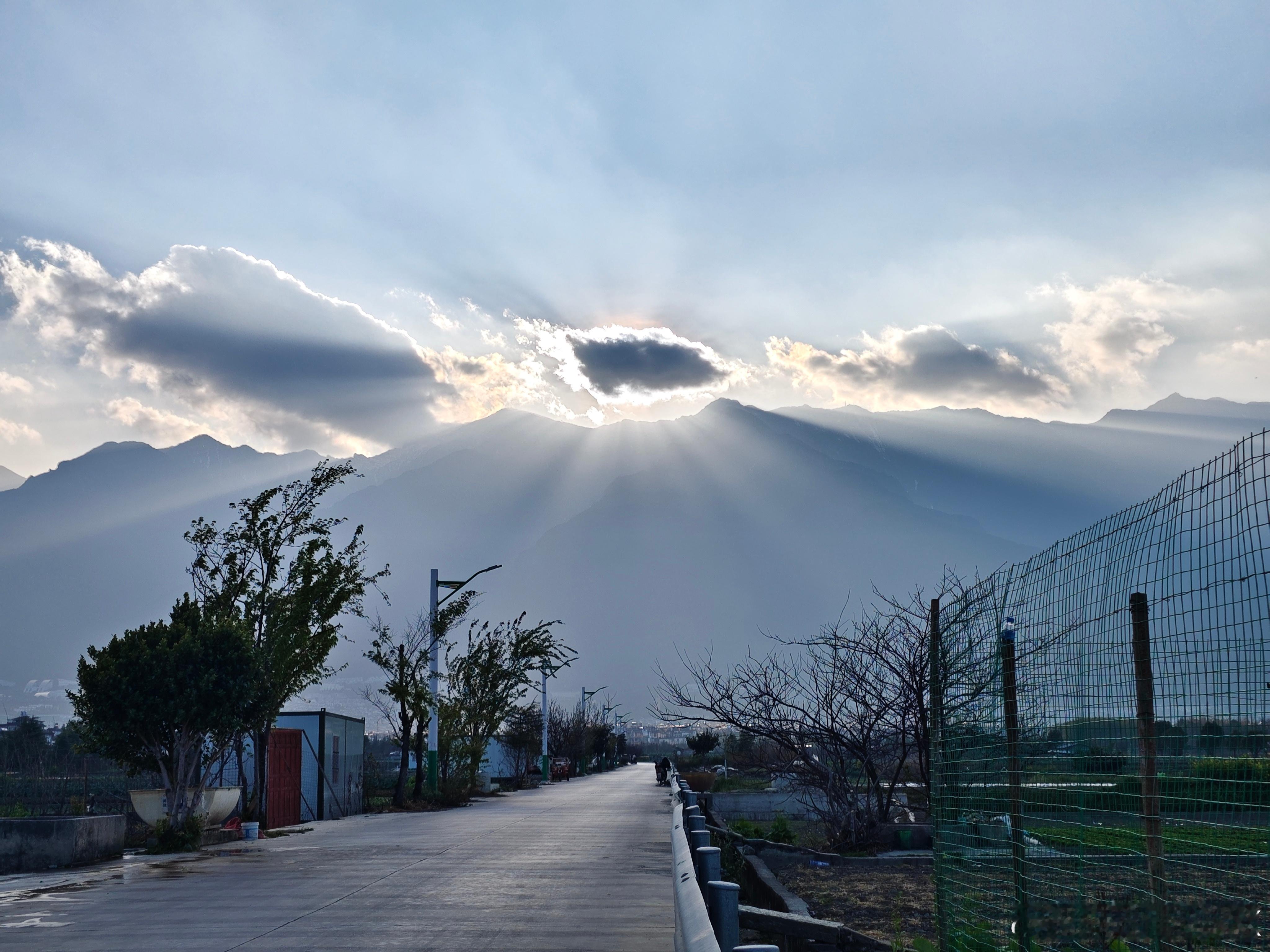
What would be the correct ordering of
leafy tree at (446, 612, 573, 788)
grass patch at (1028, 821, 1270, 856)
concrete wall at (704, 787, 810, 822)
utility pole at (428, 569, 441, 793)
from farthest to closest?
1. leafy tree at (446, 612, 573, 788)
2. utility pole at (428, 569, 441, 793)
3. concrete wall at (704, 787, 810, 822)
4. grass patch at (1028, 821, 1270, 856)

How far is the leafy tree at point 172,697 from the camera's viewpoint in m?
16.9

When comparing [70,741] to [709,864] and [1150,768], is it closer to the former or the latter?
[709,864]

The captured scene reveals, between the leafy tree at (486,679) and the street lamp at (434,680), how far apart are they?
2.16m

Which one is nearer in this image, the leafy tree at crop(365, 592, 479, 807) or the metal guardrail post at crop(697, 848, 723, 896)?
the metal guardrail post at crop(697, 848, 723, 896)

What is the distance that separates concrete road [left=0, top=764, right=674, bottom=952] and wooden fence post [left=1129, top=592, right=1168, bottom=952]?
4.68 m

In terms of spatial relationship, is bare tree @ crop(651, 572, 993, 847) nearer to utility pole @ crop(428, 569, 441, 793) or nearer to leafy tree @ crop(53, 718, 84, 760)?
leafy tree @ crop(53, 718, 84, 760)

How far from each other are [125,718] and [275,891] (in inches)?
229

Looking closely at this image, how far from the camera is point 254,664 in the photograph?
1795cm

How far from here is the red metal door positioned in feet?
80.1

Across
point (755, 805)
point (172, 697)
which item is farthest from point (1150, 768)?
point (755, 805)

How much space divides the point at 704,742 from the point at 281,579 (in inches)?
2482

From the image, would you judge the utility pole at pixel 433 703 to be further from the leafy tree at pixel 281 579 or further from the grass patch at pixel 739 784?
the grass patch at pixel 739 784

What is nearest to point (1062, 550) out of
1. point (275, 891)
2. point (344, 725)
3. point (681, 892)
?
point (681, 892)

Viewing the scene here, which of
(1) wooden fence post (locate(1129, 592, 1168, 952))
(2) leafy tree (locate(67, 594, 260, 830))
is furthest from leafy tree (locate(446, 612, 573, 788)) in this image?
(1) wooden fence post (locate(1129, 592, 1168, 952))
